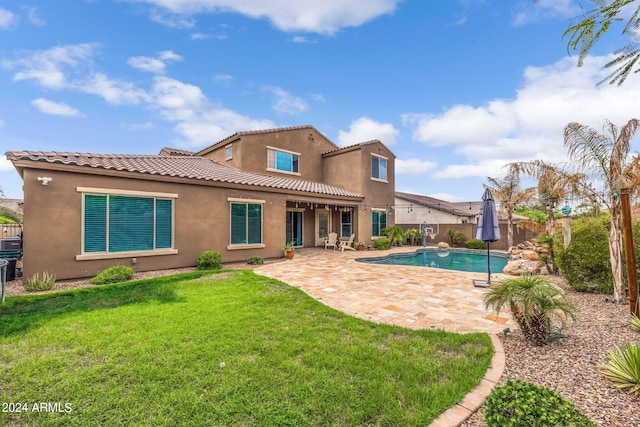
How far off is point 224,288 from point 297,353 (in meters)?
4.48

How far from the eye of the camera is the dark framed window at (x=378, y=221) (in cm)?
2046

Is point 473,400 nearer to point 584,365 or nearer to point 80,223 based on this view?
point 584,365

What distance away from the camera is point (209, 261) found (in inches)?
430

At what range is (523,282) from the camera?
14.5 feet

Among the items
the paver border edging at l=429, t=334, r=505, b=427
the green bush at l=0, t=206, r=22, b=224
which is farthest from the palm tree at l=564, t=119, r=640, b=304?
the green bush at l=0, t=206, r=22, b=224

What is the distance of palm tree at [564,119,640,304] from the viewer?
596cm

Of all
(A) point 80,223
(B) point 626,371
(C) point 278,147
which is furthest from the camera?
(C) point 278,147

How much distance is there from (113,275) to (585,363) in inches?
437

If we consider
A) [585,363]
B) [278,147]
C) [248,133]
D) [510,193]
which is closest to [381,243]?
[278,147]

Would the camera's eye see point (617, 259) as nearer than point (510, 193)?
Yes

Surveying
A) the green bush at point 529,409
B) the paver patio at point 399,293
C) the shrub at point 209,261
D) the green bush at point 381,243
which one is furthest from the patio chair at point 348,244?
the green bush at point 529,409

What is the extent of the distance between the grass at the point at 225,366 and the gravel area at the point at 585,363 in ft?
1.57

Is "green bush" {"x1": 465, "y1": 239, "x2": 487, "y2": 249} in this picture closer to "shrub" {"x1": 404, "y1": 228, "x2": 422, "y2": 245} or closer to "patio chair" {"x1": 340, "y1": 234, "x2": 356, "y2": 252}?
"shrub" {"x1": 404, "y1": 228, "x2": 422, "y2": 245}

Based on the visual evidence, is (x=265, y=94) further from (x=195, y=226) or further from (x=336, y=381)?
(x=336, y=381)
